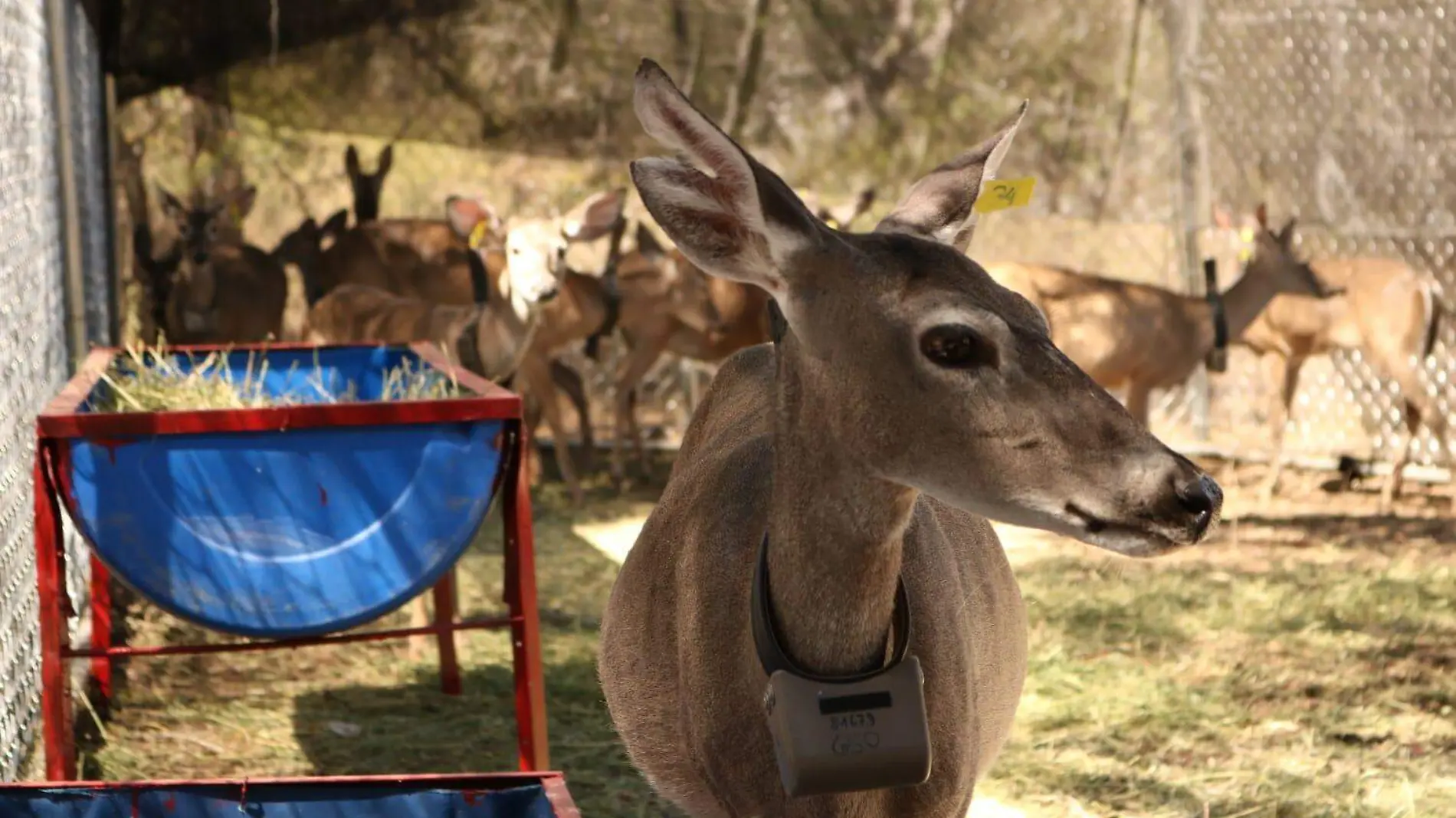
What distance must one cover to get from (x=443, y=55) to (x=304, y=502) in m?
8.26

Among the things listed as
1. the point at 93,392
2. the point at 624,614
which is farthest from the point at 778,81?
the point at 624,614

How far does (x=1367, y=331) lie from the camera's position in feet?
29.9

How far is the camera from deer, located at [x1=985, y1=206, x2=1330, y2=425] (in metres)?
8.85

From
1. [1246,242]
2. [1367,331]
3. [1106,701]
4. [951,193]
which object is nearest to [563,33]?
[1246,242]

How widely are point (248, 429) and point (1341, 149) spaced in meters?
8.51

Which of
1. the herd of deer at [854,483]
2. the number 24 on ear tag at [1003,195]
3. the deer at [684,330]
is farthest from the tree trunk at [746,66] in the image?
the number 24 on ear tag at [1003,195]

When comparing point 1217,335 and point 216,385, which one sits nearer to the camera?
point 216,385

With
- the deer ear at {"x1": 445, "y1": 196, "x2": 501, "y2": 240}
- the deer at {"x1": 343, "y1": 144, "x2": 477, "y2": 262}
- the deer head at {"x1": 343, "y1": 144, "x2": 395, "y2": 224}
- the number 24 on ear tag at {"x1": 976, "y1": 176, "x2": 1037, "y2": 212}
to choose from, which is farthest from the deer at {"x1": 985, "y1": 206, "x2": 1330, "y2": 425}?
the number 24 on ear tag at {"x1": 976, "y1": 176, "x2": 1037, "y2": 212}

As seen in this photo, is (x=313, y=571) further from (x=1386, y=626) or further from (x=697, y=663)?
(x=1386, y=626)

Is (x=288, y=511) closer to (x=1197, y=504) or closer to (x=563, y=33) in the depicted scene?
(x=1197, y=504)

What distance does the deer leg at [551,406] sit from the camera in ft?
29.3

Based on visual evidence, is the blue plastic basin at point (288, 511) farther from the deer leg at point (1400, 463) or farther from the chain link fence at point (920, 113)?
the deer leg at point (1400, 463)

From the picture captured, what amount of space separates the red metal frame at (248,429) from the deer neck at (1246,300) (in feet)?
19.8

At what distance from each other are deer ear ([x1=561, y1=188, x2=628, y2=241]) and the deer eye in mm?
5895
